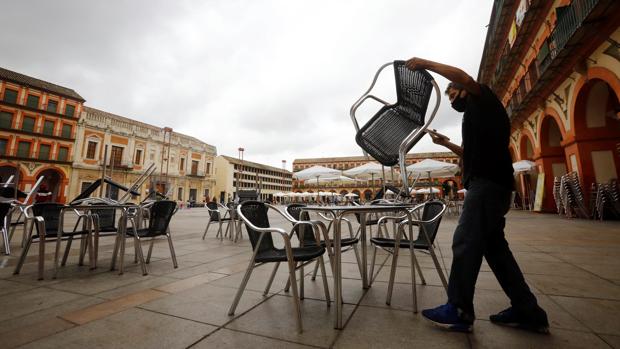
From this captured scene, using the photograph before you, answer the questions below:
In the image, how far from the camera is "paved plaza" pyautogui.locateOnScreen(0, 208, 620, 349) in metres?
1.43

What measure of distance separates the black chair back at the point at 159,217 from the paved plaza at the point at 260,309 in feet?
1.46

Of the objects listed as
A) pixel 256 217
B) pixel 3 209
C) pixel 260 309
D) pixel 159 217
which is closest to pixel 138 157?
pixel 3 209

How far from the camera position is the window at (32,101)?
22.6 meters

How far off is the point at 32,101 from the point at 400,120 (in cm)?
3300

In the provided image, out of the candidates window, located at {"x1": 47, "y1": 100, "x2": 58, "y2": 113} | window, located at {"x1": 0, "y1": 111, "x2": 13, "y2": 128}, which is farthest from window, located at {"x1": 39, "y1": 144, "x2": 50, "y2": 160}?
window, located at {"x1": 47, "y1": 100, "x2": 58, "y2": 113}

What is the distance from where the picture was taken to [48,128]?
2342 cm

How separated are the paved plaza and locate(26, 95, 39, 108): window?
29169 mm

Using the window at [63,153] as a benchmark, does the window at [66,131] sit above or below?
above

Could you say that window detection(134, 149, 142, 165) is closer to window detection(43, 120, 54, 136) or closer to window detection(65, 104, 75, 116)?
window detection(65, 104, 75, 116)

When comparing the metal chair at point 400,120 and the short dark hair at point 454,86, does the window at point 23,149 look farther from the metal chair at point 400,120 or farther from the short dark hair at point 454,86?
the short dark hair at point 454,86

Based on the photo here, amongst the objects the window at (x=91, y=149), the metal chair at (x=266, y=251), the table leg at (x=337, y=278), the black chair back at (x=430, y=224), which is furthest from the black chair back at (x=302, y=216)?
the window at (x=91, y=149)

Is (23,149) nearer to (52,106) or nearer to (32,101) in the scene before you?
(32,101)

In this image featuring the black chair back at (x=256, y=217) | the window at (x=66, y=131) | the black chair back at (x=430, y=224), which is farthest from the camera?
the window at (x=66, y=131)

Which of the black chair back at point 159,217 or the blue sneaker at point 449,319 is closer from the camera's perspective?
the blue sneaker at point 449,319
